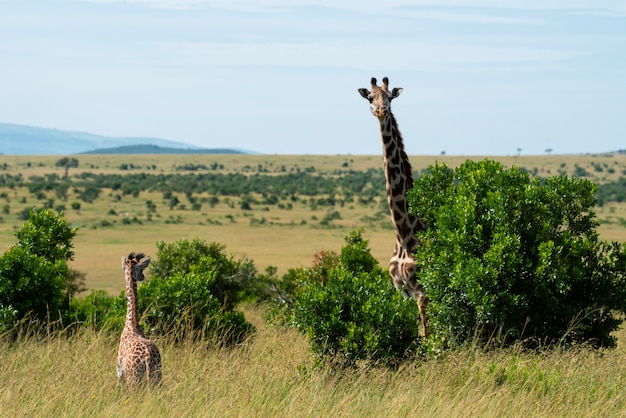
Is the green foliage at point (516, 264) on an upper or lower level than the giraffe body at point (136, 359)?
upper

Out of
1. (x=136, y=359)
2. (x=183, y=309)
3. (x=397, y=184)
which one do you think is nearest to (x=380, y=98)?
(x=397, y=184)

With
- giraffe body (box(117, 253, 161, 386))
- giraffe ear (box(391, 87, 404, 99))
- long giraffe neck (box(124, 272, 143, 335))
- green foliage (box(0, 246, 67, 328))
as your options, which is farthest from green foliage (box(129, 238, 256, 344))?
giraffe ear (box(391, 87, 404, 99))

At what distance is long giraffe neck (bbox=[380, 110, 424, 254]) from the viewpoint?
1138cm

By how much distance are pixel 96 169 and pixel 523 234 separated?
13157cm

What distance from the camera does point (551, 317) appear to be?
10328 mm

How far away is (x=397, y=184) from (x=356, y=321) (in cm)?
264

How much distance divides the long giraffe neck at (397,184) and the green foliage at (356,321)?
5.27ft

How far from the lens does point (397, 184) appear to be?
1160cm

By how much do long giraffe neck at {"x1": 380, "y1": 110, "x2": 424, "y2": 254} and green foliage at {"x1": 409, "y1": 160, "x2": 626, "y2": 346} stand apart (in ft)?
2.04

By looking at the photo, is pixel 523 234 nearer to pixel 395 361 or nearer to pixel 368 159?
pixel 395 361

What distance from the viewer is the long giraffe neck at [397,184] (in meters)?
11.4

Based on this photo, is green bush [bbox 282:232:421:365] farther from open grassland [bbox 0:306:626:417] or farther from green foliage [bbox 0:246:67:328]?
green foliage [bbox 0:246:67:328]

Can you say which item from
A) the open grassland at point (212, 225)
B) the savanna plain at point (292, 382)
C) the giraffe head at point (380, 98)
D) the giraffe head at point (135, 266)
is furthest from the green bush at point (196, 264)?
the open grassland at point (212, 225)

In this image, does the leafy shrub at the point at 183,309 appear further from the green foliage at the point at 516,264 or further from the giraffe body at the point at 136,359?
the giraffe body at the point at 136,359
